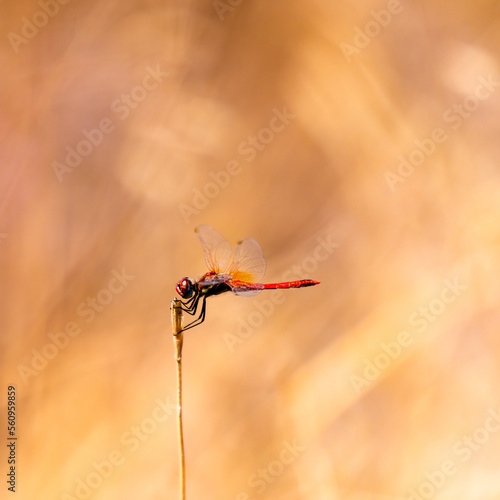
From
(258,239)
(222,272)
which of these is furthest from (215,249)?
(258,239)

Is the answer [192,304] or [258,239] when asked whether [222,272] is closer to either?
[192,304]

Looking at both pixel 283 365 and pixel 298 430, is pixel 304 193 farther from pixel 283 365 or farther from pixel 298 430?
pixel 298 430

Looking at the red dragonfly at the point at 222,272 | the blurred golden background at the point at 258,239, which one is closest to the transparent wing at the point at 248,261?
the red dragonfly at the point at 222,272

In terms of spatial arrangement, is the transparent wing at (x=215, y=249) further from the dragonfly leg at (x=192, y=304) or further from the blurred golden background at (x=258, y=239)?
the blurred golden background at (x=258, y=239)

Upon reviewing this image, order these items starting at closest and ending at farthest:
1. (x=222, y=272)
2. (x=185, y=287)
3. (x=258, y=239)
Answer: (x=185, y=287)
(x=222, y=272)
(x=258, y=239)

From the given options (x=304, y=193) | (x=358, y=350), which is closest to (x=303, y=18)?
(x=304, y=193)

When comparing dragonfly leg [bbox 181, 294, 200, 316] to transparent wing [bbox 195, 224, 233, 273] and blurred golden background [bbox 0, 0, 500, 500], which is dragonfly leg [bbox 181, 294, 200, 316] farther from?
blurred golden background [bbox 0, 0, 500, 500]
